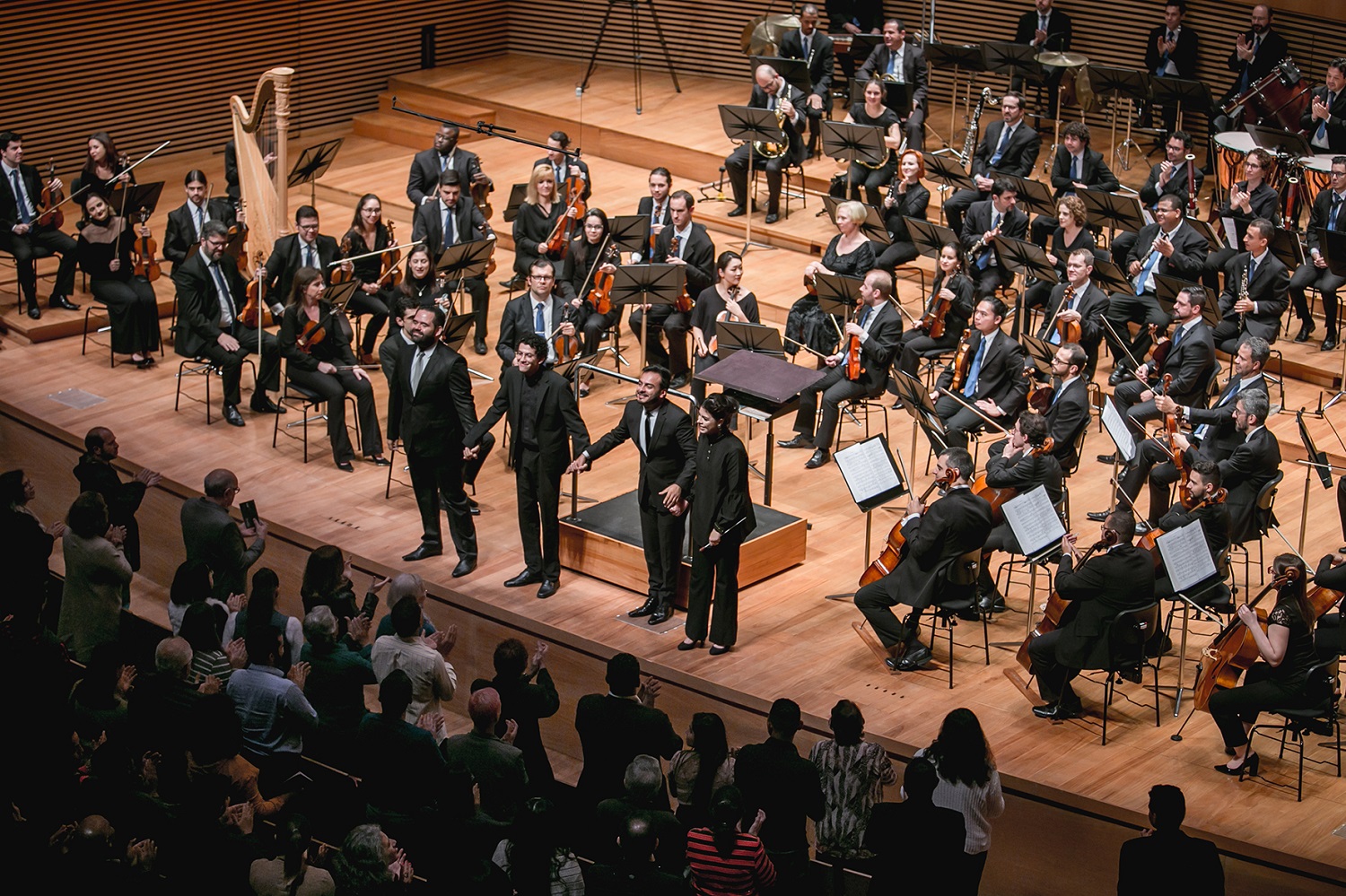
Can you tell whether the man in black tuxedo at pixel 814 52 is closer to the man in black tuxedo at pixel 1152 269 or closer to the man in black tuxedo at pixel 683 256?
the man in black tuxedo at pixel 683 256

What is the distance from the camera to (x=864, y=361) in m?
10.1

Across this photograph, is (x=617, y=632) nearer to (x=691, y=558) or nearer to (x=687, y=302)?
(x=691, y=558)

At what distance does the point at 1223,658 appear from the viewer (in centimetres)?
735

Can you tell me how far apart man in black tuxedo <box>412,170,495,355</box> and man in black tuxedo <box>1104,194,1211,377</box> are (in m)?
4.26

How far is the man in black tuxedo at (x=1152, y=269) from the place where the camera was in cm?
1070

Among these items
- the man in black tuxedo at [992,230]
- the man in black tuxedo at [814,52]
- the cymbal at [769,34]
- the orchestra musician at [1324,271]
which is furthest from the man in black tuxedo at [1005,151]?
the cymbal at [769,34]

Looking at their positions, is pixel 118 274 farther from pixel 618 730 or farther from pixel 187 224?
pixel 618 730

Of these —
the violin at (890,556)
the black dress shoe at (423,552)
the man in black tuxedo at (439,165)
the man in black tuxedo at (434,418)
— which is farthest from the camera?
the man in black tuxedo at (439,165)

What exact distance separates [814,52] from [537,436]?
22.7 feet

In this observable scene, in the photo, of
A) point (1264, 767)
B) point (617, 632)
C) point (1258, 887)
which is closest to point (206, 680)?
point (617, 632)

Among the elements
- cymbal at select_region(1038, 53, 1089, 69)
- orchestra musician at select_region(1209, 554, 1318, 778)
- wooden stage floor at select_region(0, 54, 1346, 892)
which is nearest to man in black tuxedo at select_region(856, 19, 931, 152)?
cymbal at select_region(1038, 53, 1089, 69)

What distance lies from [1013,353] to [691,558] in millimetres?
2545

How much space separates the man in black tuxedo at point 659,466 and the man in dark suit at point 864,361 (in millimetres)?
1887

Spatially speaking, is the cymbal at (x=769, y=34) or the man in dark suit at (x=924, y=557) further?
the cymbal at (x=769, y=34)
